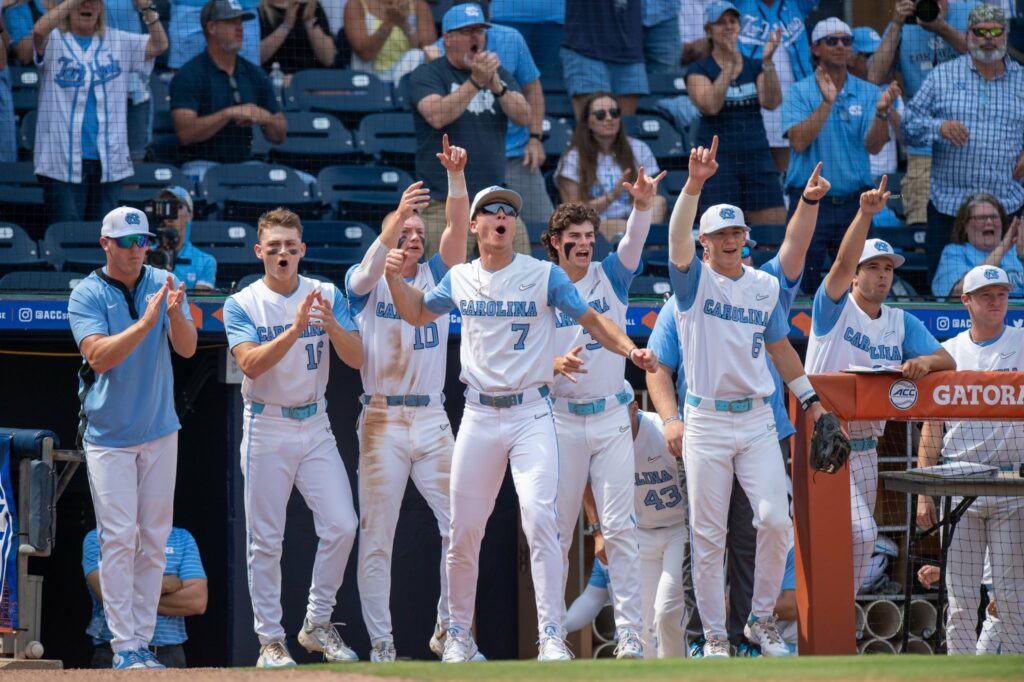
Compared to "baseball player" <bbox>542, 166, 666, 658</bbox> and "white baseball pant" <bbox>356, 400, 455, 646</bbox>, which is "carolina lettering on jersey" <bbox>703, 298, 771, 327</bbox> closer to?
"baseball player" <bbox>542, 166, 666, 658</bbox>

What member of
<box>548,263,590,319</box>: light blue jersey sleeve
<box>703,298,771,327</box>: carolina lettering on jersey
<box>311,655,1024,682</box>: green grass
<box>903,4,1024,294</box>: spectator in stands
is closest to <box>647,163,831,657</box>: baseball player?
<box>703,298,771,327</box>: carolina lettering on jersey

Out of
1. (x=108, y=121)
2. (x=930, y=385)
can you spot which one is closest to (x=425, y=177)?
(x=108, y=121)

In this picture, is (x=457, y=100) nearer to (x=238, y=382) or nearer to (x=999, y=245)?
(x=238, y=382)

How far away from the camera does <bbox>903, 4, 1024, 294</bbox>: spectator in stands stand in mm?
8469

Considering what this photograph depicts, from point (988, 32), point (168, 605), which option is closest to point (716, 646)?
point (168, 605)

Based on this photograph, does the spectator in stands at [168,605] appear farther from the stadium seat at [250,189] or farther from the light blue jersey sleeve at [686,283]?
the light blue jersey sleeve at [686,283]

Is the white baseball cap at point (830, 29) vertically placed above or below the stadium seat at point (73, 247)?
above

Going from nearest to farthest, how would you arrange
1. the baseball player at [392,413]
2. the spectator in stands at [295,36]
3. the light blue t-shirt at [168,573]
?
1. the baseball player at [392,413]
2. the light blue t-shirt at [168,573]
3. the spectator in stands at [295,36]

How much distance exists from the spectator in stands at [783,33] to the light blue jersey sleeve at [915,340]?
2.95 metres

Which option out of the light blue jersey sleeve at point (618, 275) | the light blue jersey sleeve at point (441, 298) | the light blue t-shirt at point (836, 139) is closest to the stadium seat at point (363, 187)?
the light blue t-shirt at point (836, 139)

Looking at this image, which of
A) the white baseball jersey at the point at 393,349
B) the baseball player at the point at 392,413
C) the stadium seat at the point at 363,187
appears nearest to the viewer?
Answer: the baseball player at the point at 392,413

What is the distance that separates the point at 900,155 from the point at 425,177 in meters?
3.20

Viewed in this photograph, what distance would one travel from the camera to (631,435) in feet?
18.2

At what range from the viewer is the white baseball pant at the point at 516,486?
16.4ft
